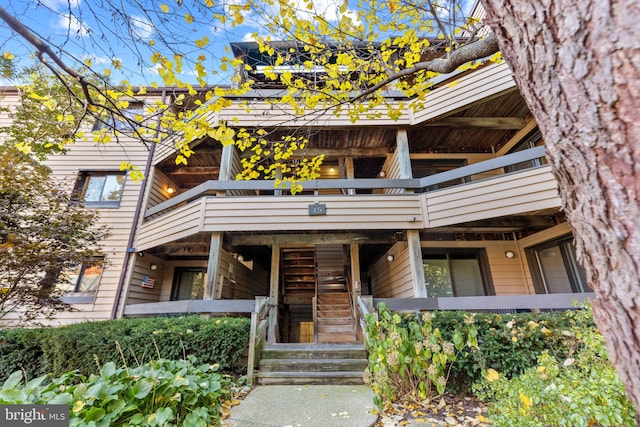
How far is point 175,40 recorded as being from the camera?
9.29ft

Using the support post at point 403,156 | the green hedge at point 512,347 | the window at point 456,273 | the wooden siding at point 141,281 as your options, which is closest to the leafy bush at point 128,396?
the green hedge at point 512,347

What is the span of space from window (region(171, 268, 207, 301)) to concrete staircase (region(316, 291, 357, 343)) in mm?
4094

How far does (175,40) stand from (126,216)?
Answer: 280 inches

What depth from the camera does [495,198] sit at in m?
5.87

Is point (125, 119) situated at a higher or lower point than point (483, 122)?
lower

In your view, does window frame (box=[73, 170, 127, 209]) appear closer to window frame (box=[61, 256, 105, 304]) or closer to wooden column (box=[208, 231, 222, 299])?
window frame (box=[61, 256, 105, 304])

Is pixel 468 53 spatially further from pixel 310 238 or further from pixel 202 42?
pixel 310 238

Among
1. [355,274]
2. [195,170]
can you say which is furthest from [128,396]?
[195,170]

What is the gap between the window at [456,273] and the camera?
754 centimetres

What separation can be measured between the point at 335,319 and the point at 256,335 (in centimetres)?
309

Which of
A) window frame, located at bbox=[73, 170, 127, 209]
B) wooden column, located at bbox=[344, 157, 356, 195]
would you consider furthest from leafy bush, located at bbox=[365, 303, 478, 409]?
window frame, located at bbox=[73, 170, 127, 209]

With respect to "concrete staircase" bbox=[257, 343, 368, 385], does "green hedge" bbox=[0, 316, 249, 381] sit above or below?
above

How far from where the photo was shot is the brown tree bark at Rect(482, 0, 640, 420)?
0.76 meters

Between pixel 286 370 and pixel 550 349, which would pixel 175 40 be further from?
pixel 550 349
